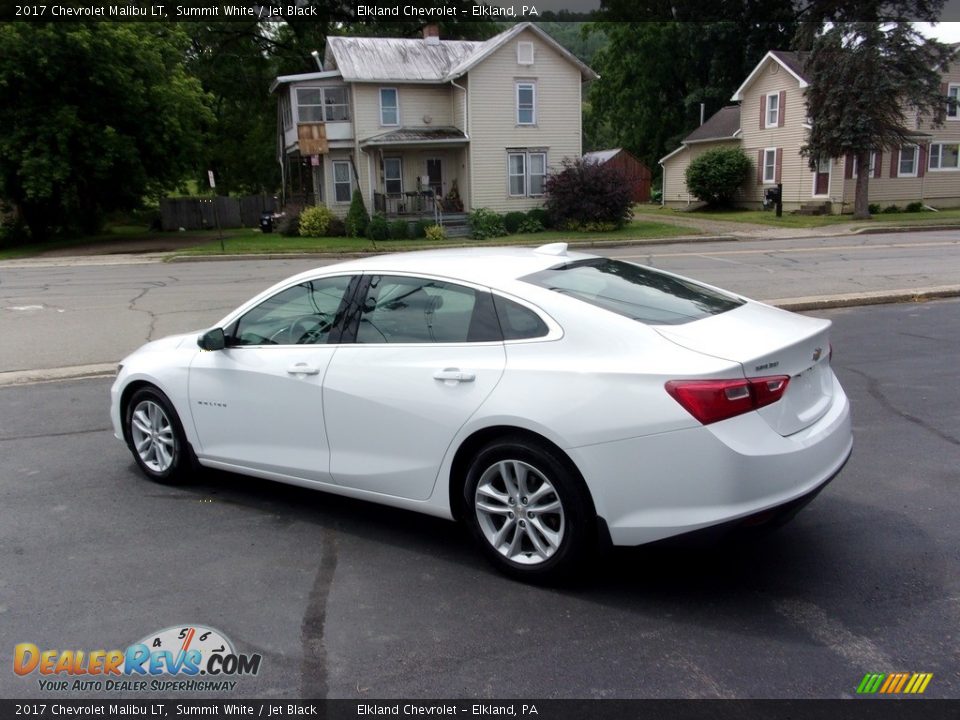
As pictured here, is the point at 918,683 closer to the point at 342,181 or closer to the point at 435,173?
the point at 342,181

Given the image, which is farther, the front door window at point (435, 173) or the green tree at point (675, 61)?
the green tree at point (675, 61)

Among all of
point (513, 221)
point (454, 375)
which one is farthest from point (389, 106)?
point (454, 375)

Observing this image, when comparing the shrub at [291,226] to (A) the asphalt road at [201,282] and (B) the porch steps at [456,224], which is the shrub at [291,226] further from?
(A) the asphalt road at [201,282]

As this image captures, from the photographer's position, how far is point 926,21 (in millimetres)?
32906

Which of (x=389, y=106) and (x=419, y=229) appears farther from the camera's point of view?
(x=389, y=106)

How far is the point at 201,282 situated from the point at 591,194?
59.6 ft

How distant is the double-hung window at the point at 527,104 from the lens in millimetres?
36156

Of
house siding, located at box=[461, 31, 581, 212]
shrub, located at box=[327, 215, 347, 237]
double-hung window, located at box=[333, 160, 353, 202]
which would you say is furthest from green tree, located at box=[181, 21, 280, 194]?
house siding, located at box=[461, 31, 581, 212]

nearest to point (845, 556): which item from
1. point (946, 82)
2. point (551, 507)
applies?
point (551, 507)

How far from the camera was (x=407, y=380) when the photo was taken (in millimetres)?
4285

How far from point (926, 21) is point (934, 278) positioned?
23778 millimetres

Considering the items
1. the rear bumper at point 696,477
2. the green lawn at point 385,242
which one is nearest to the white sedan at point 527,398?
the rear bumper at point 696,477

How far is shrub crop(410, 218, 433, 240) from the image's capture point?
32.6 m

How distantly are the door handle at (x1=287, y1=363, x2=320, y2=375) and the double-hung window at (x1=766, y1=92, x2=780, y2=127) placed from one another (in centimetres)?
4251
